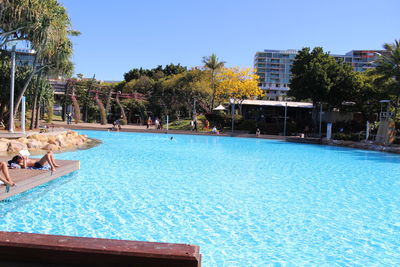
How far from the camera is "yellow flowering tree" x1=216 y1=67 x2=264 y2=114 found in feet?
130

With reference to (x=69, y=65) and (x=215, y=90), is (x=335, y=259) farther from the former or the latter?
(x=215, y=90)

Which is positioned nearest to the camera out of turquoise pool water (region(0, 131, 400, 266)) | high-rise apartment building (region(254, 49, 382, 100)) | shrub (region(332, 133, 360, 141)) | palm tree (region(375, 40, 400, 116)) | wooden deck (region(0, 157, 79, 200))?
turquoise pool water (region(0, 131, 400, 266))

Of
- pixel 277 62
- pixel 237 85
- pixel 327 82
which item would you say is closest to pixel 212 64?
pixel 237 85

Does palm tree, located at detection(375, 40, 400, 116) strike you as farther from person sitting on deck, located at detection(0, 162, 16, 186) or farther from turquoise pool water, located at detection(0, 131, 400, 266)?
person sitting on deck, located at detection(0, 162, 16, 186)

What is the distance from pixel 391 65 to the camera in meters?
26.5

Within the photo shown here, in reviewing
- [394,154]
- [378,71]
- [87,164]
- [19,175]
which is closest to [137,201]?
[19,175]

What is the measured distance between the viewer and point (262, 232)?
6.36 meters

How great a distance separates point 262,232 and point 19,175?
5.80 meters

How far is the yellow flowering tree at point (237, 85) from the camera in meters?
39.7

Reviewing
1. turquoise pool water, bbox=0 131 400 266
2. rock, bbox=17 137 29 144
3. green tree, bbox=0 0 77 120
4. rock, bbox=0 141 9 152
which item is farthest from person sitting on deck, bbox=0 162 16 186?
green tree, bbox=0 0 77 120

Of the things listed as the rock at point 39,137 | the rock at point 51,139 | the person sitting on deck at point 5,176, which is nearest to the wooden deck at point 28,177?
the person sitting on deck at point 5,176

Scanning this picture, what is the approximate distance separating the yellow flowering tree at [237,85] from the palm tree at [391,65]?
14902 millimetres

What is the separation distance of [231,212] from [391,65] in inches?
974

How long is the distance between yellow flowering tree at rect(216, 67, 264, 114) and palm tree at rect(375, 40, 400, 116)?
48.9ft
